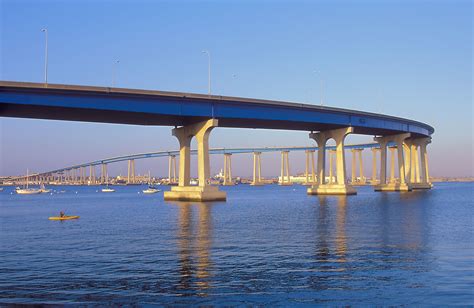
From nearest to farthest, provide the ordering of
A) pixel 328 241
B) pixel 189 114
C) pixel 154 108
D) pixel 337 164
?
pixel 328 241, pixel 154 108, pixel 189 114, pixel 337 164

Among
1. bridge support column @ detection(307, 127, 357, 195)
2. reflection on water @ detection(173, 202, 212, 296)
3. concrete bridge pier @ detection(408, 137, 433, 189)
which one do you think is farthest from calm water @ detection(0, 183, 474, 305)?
concrete bridge pier @ detection(408, 137, 433, 189)

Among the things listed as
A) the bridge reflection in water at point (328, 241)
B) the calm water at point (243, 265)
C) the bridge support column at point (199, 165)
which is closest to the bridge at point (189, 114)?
the bridge support column at point (199, 165)

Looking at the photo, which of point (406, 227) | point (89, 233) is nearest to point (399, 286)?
point (406, 227)

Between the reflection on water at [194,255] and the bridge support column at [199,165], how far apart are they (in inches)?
1514

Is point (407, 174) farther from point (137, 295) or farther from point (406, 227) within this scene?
point (137, 295)

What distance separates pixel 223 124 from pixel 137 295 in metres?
82.6

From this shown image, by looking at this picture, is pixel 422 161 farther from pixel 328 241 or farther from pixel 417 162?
pixel 328 241

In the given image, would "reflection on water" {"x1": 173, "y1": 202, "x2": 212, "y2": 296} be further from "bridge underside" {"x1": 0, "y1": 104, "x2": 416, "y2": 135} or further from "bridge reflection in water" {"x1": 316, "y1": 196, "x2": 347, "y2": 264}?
"bridge underside" {"x1": 0, "y1": 104, "x2": 416, "y2": 135}

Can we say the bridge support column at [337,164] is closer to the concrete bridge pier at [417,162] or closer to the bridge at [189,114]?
the bridge at [189,114]

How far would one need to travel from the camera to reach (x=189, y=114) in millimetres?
86938

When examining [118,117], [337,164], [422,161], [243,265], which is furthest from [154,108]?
[422,161]

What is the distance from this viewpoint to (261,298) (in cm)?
2019

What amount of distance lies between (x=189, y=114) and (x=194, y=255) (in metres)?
57.3

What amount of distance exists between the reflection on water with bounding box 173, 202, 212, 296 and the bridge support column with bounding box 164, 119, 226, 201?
126 feet
